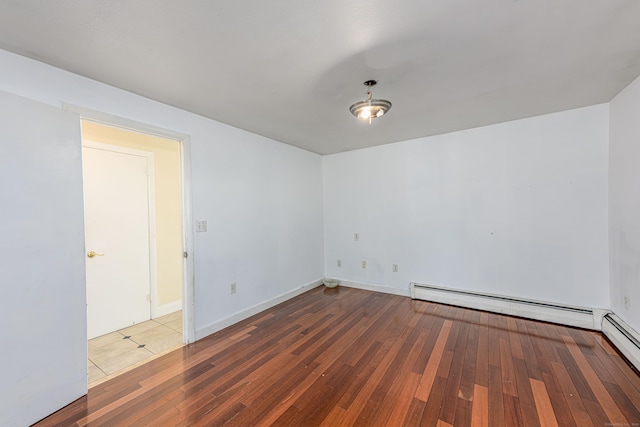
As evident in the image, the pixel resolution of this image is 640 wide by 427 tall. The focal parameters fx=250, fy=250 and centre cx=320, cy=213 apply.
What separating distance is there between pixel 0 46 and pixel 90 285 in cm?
235

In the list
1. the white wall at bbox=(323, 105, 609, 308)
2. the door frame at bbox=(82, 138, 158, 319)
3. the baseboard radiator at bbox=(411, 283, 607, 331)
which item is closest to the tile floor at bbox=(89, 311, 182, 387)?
the door frame at bbox=(82, 138, 158, 319)

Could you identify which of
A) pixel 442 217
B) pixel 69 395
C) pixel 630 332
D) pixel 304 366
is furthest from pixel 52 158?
pixel 630 332

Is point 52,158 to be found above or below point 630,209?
above

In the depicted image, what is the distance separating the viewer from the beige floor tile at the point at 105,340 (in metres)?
2.71

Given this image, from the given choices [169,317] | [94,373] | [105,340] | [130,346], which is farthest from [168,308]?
[94,373]

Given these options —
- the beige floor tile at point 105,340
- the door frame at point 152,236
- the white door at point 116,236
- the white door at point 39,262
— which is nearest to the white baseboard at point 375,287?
the door frame at point 152,236

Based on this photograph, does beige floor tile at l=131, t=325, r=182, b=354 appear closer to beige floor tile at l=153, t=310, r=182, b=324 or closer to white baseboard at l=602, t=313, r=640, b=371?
beige floor tile at l=153, t=310, r=182, b=324

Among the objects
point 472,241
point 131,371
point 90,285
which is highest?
point 472,241

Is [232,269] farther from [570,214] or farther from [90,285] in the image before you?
[570,214]

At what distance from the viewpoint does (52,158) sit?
1764 mm

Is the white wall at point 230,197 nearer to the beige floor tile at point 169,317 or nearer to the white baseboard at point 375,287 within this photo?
the white baseboard at point 375,287

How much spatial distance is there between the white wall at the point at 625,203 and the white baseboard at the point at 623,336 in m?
0.06

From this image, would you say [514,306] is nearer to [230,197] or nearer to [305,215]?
[305,215]

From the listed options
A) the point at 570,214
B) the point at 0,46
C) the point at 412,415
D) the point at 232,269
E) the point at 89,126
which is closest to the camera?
the point at 0,46
